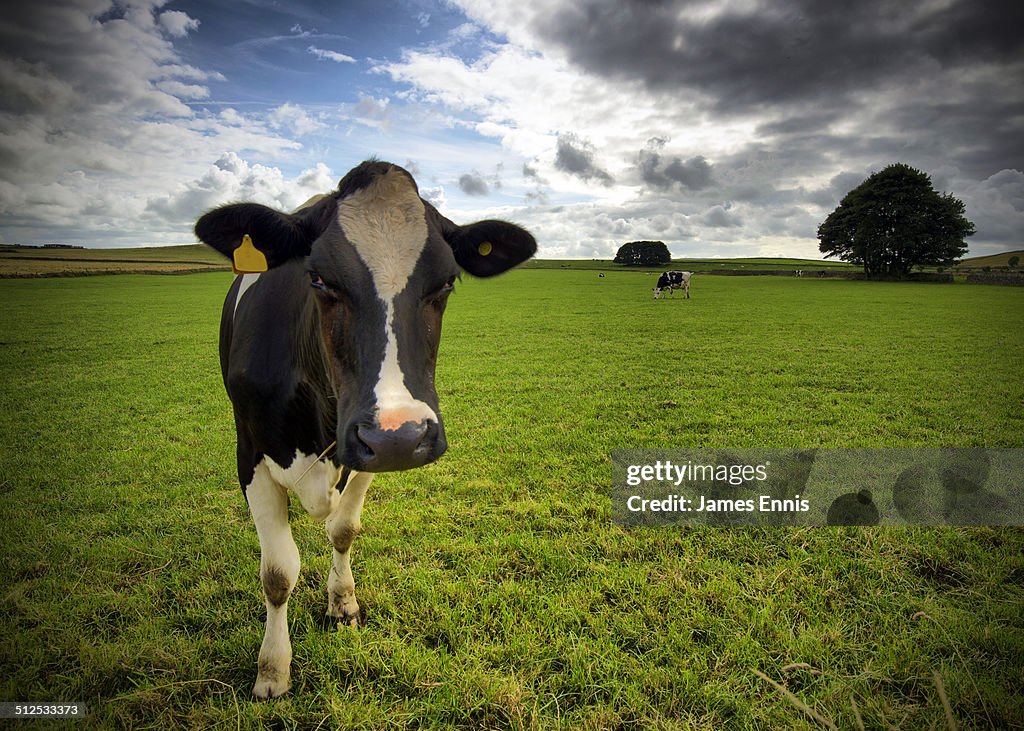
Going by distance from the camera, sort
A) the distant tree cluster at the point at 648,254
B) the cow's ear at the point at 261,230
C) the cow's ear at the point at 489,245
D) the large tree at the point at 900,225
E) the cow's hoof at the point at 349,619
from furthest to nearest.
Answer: the distant tree cluster at the point at 648,254, the large tree at the point at 900,225, the cow's hoof at the point at 349,619, the cow's ear at the point at 489,245, the cow's ear at the point at 261,230

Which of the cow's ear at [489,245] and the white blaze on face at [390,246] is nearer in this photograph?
the white blaze on face at [390,246]

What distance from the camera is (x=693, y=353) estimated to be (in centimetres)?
1245

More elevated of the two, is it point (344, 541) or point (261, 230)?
point (261, 230)

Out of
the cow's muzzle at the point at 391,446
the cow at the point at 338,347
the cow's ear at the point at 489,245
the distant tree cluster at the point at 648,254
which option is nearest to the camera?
the cow's muzzle at the point at 391,446

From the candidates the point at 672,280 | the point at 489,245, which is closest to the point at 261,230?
the point at 489,245

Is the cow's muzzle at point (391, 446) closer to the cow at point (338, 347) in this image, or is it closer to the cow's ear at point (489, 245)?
the cow at point (338, 347)

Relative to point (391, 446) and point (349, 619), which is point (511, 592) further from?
point (391, 446)

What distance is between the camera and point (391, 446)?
1931 millimetres

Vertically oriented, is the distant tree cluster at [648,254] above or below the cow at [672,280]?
above

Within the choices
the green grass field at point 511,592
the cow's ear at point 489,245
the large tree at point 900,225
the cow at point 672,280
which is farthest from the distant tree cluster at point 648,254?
the cow's ear at point 489,245

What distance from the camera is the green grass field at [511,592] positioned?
2.60m

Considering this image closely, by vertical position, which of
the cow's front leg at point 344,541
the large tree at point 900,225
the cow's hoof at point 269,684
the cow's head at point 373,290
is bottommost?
the cow's hoof at point 269,684

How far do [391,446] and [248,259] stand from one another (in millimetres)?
1378

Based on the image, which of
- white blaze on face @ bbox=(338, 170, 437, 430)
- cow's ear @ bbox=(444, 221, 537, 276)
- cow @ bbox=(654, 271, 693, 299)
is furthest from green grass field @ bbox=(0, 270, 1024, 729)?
cow @ bbox=(654, 271, 693, 299)
